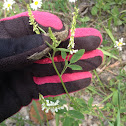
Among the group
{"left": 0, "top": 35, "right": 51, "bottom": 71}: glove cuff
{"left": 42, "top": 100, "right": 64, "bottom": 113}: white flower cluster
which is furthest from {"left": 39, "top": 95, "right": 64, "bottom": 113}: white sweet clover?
{"left": 0, "top": 35, "right": 51, "bottom": 71}: glove cuff

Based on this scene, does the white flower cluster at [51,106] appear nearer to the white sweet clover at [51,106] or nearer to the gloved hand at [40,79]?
the white sweet clover at [51,106]

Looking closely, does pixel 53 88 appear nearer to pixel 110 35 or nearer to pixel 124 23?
pixel 110 35

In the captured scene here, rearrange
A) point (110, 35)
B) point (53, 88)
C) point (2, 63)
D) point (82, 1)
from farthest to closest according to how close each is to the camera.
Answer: point (82, 1) < point (110, 35) < point (53, 88) < point (2, 63)

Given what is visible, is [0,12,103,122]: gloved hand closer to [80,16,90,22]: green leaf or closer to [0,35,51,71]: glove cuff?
[0,35,51,71]: glove cuff

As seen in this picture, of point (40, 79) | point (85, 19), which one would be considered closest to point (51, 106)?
point (40, 79)

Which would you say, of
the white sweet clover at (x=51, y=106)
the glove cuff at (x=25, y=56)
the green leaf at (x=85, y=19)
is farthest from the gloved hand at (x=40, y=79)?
the green leaf at (x=85, y=19)

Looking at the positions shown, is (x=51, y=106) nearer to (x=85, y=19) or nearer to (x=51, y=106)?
(x=51, y=106)

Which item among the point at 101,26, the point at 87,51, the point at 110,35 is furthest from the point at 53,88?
the point at 101,26

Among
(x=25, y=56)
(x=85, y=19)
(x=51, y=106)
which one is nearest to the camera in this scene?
(x=51, y=106)
